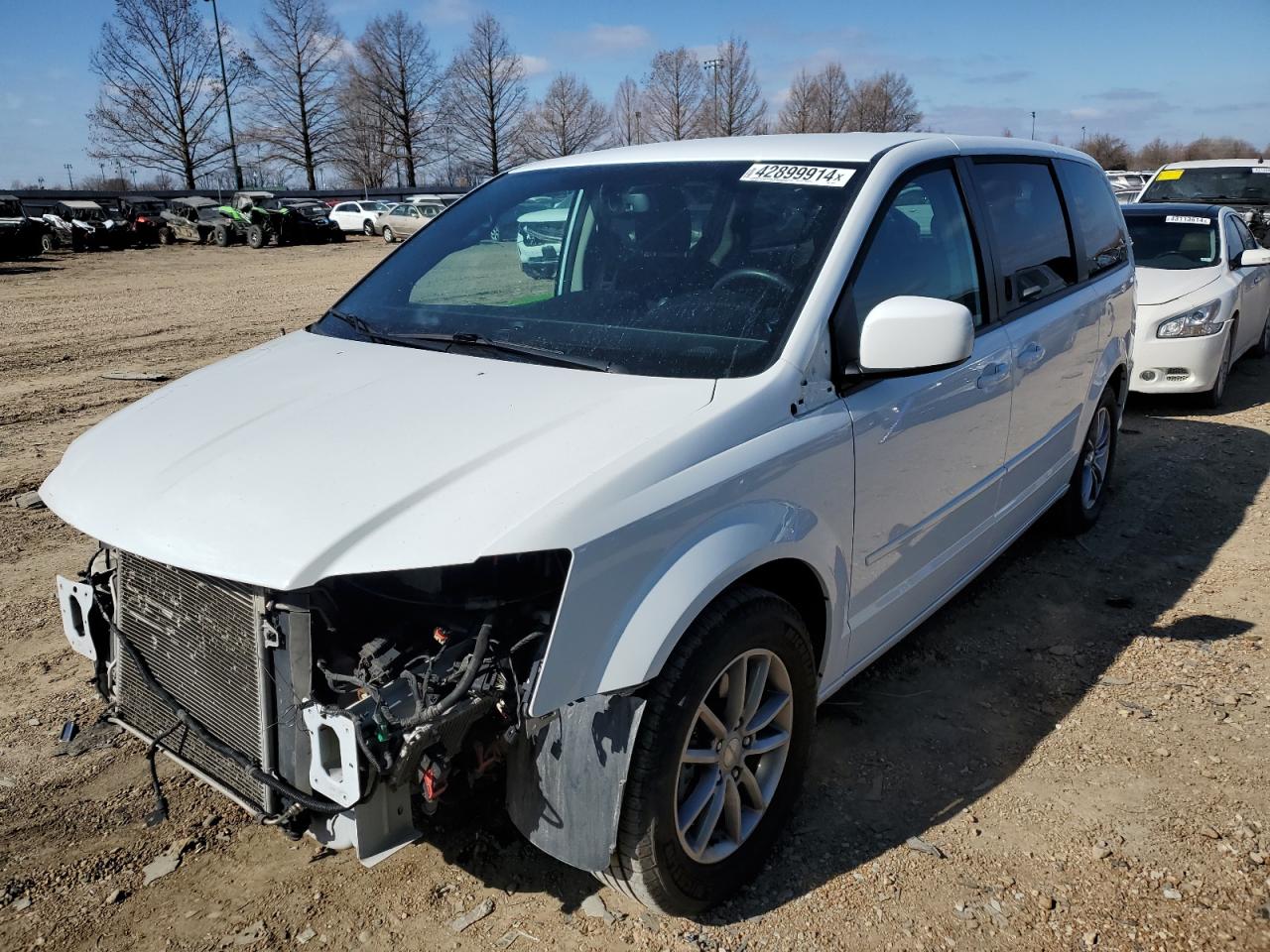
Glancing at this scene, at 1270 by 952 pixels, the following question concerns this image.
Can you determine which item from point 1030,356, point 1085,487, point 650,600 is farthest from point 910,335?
point 1085,487

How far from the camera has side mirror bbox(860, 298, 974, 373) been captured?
2.65 meters

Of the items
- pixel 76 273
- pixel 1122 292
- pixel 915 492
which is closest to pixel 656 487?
pixel 915 492

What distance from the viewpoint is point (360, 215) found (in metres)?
A: 40.2

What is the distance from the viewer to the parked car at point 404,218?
3491cm

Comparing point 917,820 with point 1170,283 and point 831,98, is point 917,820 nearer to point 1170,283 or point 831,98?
point 1170,283

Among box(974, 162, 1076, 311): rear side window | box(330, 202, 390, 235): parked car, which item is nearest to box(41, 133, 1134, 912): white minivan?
box(974, 162, 1076, 311): rear side window

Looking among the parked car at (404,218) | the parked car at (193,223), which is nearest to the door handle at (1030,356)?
the parked car at (404,218)

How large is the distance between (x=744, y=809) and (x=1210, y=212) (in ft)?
27.8

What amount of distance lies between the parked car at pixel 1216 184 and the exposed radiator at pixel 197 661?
13.6 m

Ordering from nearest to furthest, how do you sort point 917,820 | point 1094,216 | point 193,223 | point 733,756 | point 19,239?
point 733,756 → point 917,820 → point 1094,216 → point 19,239 → point 193,223

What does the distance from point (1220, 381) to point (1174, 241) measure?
1448 mm

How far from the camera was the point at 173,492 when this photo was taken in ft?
7.64

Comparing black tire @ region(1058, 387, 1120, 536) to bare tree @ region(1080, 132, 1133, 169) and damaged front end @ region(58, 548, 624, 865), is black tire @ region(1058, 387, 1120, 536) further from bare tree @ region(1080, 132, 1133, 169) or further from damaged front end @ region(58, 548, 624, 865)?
bare tree @ region(1080, 132, 1133, 169)

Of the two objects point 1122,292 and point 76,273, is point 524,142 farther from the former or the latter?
point 1122,292
